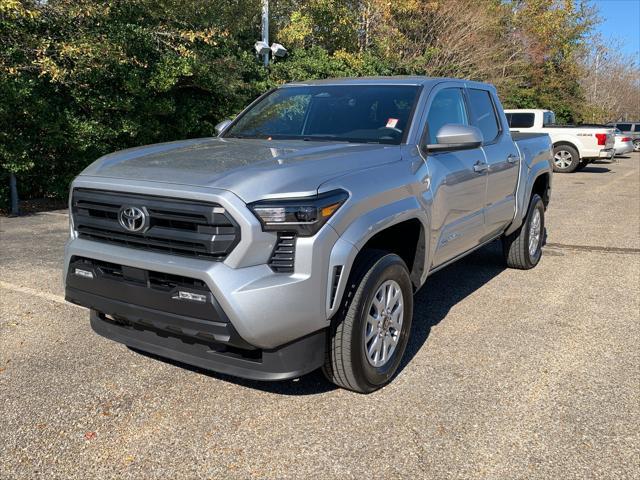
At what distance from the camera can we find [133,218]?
125 inches

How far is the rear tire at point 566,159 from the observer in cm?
1970

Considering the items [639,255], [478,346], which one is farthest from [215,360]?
[639,255]

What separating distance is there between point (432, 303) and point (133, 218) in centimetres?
308

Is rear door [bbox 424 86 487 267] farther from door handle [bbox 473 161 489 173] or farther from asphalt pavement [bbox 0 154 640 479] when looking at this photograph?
asphalt pavement [bbox 0 154 640 479]

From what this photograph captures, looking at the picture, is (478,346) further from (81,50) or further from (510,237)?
(81,50)

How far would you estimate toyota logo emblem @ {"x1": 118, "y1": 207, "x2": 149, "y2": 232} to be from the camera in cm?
315

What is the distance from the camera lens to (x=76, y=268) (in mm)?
3475

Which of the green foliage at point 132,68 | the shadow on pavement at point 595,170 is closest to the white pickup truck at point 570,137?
the shadow on pavement at point 595,170

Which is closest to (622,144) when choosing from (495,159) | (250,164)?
(495,159)

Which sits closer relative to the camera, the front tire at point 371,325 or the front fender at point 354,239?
the front fender at point 354,239

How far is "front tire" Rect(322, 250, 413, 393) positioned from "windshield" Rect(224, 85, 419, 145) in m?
1.01

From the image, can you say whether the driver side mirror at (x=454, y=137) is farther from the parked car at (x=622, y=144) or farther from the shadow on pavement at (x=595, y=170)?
the parked car at (x=622, y=144)

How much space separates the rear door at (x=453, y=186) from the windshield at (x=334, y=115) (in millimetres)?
261

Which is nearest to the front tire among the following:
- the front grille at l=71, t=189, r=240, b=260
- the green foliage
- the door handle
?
the front grille at l=71, t=189, r=240, b=260
